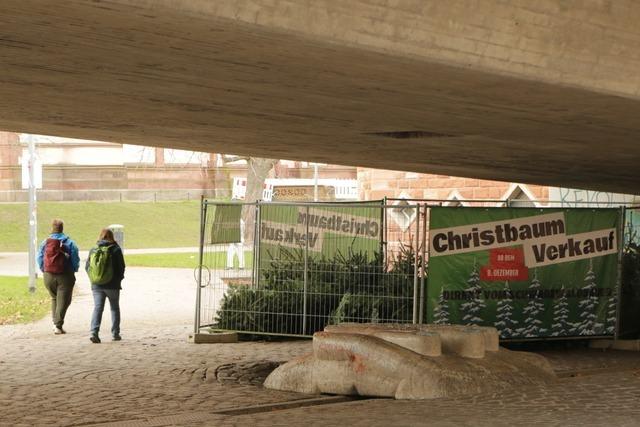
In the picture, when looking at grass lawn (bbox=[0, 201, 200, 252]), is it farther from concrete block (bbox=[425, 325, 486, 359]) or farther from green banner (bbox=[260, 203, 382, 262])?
concrete block (bbox=[425, 325, 486, 359])

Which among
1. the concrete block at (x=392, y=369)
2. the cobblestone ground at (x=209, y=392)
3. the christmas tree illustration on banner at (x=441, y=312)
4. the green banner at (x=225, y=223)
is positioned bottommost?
the cobblestone ground at (x=209, y=392)

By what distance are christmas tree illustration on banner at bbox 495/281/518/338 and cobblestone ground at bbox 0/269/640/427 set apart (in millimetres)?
633

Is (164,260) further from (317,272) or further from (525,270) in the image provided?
(525,270)

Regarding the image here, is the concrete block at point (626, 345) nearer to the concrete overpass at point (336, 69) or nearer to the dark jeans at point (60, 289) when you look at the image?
the concrete overpass at point (336, 69)

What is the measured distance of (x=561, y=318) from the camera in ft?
49.4

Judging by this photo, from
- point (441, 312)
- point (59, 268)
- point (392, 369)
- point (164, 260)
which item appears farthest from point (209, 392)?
point (164, 260)

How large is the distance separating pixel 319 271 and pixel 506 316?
2675 millimetres

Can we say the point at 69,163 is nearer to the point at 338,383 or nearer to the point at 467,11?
the point at 338,383

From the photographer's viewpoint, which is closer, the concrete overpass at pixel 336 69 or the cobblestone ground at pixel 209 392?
the concrete overpass at pixel 336 69

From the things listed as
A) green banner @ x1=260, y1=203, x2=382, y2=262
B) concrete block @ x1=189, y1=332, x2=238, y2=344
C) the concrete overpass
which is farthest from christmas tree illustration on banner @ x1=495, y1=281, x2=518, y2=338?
concrete block @ x1=189, y1=332, x2=238, y2=344

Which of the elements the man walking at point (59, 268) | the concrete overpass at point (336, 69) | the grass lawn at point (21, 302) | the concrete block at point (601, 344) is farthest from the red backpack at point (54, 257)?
the concrete block at point (601, 344)

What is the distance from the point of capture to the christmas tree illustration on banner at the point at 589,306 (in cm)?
1523

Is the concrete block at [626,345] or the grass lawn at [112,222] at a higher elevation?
the grass lawn at [112,222]

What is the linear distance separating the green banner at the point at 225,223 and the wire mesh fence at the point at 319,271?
2 cm
